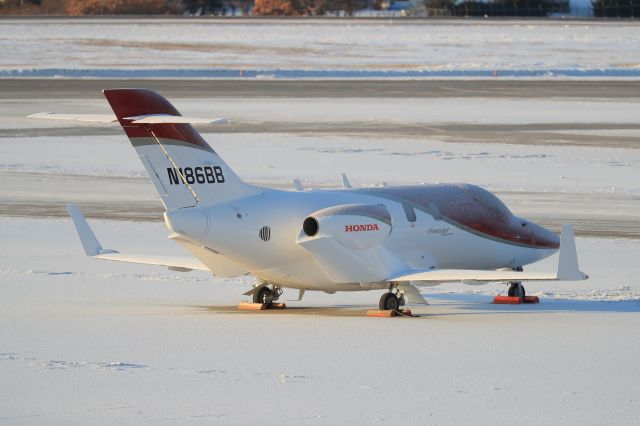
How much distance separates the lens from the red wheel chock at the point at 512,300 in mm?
23156

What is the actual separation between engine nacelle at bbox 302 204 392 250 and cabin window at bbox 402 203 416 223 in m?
0.57

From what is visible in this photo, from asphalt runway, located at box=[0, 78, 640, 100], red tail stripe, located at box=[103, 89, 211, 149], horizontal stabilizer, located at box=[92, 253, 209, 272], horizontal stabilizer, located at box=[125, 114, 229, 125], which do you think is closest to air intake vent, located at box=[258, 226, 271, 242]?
red tail stripe, located at box=[103, 89, 211, 149]

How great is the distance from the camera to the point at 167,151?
21047 millimetres

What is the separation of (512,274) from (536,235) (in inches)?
158

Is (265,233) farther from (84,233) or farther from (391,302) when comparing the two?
(84,233)

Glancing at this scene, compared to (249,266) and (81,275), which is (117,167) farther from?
(249,266)

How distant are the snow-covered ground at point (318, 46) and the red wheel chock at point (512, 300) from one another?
59.7m

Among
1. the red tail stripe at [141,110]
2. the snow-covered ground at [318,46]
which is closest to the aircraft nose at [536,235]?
the red tail stripe at [141,110]

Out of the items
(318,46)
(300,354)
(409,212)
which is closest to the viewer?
(300,354)

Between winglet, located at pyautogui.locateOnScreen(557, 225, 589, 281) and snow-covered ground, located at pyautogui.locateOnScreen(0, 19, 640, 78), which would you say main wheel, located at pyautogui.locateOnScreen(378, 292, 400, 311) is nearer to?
winglet, located at pyautogui.locateOnScreen(557, 225, 589, 281)

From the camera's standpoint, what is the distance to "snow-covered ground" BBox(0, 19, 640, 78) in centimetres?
9394

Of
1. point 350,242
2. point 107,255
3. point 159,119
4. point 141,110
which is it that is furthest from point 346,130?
point 159,119

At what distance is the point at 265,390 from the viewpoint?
16.1 m

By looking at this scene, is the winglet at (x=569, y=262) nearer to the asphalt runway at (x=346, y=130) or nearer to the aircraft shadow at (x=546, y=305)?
the aircraft shadow at (x=546, y=305)
